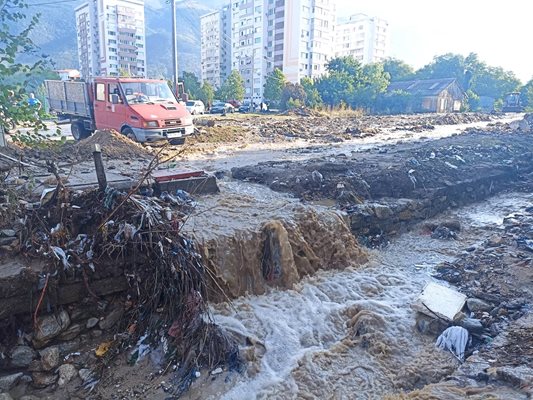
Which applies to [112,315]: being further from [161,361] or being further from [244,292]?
Result: [244,292]

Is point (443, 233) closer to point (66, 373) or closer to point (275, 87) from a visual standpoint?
point (66, 373)

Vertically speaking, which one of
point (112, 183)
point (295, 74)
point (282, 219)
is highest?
point (295, 74)

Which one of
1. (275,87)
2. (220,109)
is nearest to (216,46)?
(275,87)

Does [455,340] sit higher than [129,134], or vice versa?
[129,134]

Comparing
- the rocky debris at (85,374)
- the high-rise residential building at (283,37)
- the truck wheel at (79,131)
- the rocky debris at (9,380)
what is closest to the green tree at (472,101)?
the high-rise residential building at (283,37)

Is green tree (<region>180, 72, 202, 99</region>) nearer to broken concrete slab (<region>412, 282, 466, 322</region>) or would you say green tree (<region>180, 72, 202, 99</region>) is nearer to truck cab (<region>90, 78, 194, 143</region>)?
truck cab (<region>90, 78, 194, 143</region>)

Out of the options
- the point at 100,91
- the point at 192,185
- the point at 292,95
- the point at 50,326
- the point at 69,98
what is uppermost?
the point at 292,95

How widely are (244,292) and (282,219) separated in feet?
4.09

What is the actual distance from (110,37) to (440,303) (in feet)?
239

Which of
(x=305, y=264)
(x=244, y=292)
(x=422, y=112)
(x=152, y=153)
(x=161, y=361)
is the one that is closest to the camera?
(x=161, y=361)

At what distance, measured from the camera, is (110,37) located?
218 feet

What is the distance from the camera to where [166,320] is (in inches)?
159

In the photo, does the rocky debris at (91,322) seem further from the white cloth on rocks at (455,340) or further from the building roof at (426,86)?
the building roof at (426,86)

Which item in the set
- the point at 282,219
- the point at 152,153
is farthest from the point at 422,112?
the point at 282,219
